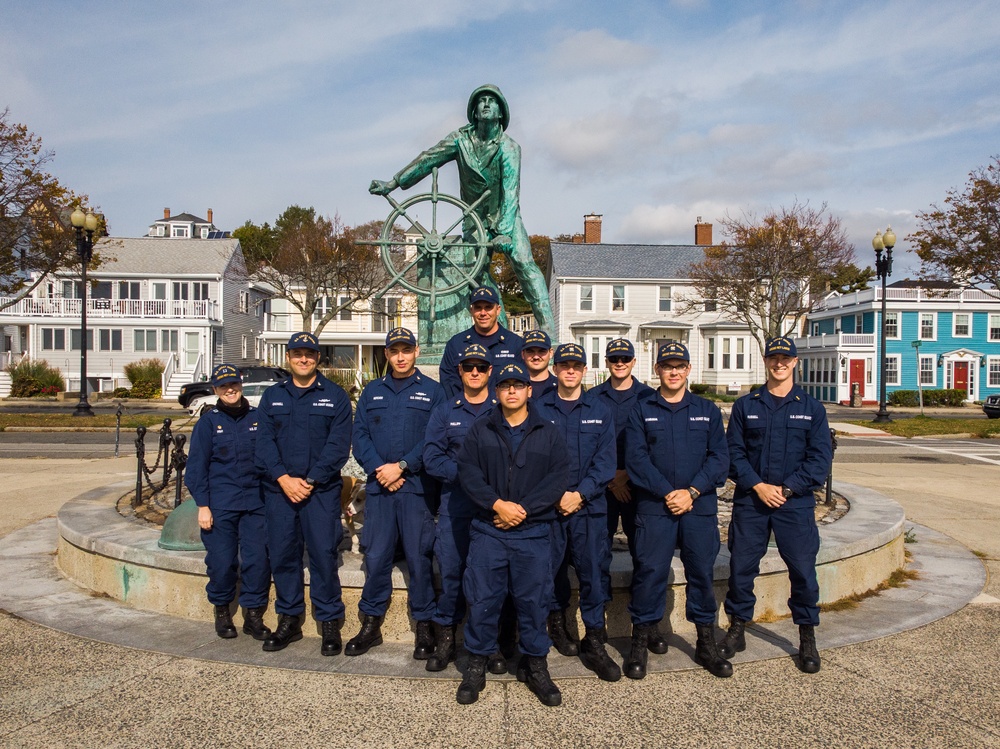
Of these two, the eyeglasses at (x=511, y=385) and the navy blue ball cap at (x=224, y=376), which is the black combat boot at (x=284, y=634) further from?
the eyeglasses at (x=511, y=385)

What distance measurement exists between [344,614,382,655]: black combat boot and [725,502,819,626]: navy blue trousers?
6.80ft

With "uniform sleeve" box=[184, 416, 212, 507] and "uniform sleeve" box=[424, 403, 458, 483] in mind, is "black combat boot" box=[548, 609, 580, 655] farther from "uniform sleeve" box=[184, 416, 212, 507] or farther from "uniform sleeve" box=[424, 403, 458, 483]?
"uniform sleeve" box=[184, 416, 212, 507]

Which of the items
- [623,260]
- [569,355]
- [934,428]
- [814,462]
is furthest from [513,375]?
[623,260]

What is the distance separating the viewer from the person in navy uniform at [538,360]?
4.72m

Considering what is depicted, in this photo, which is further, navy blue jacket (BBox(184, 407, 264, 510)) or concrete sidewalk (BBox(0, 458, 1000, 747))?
navy blue jacket (BBox(184, 407, 264, 510))

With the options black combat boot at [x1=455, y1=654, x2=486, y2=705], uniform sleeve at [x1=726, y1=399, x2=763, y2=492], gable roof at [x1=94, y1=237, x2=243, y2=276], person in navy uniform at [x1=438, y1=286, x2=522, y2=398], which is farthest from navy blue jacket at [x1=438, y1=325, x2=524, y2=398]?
gable roof at [x1=94, y1=237, x2=243, y2=276]

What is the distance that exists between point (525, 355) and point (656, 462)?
1.15m

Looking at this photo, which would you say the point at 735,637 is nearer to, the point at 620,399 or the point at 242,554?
the point at 620,399

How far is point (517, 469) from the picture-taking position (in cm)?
376

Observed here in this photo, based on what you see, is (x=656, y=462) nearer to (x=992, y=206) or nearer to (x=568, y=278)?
(x=992, y=206)

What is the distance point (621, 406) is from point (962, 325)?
40.0 meters

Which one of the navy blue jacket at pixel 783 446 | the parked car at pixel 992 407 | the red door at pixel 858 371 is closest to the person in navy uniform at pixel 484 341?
the navy blue jacket at pixel 783 446

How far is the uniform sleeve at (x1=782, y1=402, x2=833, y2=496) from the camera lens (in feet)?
13.7

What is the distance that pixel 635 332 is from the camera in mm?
41156
